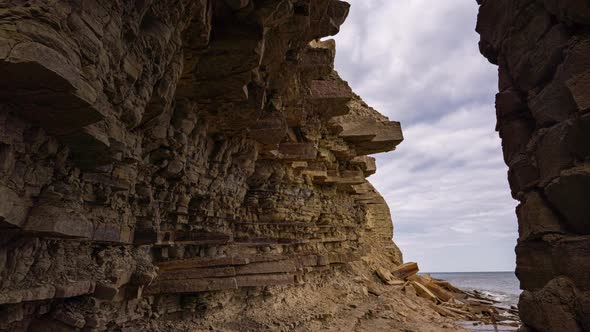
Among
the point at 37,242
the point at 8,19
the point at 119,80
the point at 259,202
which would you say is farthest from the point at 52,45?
the point at 259,202

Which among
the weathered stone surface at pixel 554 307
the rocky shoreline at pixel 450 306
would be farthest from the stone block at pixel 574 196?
the rocky shoreline at pixel 450 306

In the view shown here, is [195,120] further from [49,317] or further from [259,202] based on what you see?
[259,202]

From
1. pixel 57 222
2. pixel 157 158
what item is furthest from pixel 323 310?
pixel 57 222

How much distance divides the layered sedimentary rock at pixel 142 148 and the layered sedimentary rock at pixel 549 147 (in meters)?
0.16

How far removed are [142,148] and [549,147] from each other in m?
4.69

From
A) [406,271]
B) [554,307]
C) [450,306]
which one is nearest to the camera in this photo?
[554,307]

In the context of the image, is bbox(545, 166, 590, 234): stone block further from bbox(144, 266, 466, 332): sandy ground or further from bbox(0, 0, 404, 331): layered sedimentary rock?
bbox(144, 266, 466, 332): sandy ground

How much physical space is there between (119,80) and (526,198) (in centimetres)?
458

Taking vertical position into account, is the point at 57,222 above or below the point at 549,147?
below

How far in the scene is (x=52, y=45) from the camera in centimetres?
216

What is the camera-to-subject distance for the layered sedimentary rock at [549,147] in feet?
10.5

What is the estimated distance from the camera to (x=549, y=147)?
359 centimetres

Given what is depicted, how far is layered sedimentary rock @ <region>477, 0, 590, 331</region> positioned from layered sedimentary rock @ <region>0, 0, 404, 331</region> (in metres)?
0.16

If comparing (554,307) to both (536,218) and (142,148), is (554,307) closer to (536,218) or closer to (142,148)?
(536,218)
